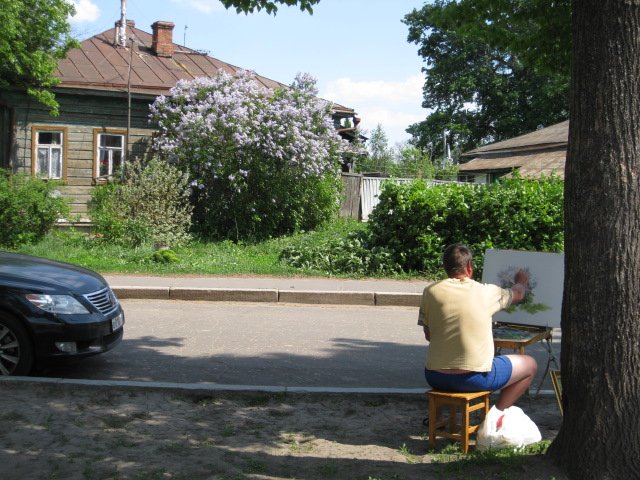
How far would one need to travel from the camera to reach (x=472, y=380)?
5055mm

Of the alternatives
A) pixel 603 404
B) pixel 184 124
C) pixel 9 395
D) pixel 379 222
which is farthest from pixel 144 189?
pixel 603 404

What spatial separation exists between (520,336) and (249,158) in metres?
Result: 13.5

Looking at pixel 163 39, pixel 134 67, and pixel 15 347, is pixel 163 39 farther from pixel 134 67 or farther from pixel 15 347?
pixel 15 347

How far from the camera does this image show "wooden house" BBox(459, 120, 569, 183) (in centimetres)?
2656

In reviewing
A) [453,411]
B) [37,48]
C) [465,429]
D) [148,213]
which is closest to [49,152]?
[37,48]

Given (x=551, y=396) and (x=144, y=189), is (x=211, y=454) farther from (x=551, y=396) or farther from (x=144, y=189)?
(x=144, y=189)

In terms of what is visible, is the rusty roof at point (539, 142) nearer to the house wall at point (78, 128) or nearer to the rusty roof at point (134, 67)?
the rusty roof at point (134, 67)

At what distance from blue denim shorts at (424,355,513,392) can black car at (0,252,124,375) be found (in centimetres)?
336

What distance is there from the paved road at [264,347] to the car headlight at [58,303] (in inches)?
29.0

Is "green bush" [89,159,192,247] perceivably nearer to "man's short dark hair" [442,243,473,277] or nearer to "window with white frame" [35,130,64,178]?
"window with white frame" [35,130,64,178]

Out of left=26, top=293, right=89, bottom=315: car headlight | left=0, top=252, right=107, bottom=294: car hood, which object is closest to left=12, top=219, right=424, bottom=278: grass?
left=0, top=252, right=107, bottom=294: car hood

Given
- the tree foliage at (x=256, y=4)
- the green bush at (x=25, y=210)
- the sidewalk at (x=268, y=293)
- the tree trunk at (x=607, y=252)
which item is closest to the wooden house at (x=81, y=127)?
the green bush at (x=25, y=210)

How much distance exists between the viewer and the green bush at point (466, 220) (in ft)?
47.8

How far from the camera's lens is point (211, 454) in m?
4.93
